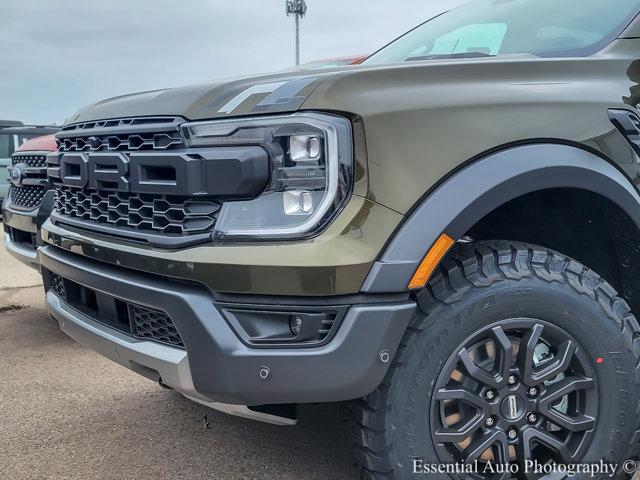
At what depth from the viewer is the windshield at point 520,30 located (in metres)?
2.42

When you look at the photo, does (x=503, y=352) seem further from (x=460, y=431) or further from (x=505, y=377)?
(x=460, y=431)

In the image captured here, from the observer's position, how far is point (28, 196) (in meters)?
4.54

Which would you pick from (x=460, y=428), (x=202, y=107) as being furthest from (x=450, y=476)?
(x=202, y=107)

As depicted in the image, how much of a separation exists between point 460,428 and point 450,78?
1098 mm

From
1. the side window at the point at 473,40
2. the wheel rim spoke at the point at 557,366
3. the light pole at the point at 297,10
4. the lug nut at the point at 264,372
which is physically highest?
the light pole at the point at 297,10

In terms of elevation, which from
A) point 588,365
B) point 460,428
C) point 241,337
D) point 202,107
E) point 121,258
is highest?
point 202,107

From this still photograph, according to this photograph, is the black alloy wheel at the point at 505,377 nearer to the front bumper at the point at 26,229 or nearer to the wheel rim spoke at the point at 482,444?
the wheel rim spoke at the point at 482,444

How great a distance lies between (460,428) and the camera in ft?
6.31

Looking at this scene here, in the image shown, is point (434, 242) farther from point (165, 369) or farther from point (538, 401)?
point (165, 369)

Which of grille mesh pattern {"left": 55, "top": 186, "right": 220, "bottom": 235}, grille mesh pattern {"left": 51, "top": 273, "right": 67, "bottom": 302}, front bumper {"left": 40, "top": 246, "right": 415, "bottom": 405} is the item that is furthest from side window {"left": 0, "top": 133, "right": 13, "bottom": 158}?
front bumper {"left": 40, "top": 246, "right": 415, "bottom": 405}

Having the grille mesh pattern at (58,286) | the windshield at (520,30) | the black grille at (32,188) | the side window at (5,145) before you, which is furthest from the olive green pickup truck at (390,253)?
the side window at (5,145)

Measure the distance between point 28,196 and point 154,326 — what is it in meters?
3.04

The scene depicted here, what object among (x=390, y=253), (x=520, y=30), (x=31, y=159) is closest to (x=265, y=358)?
Answer: (x=390, y=253)

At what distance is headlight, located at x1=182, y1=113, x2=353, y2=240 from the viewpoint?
1.72 meters
